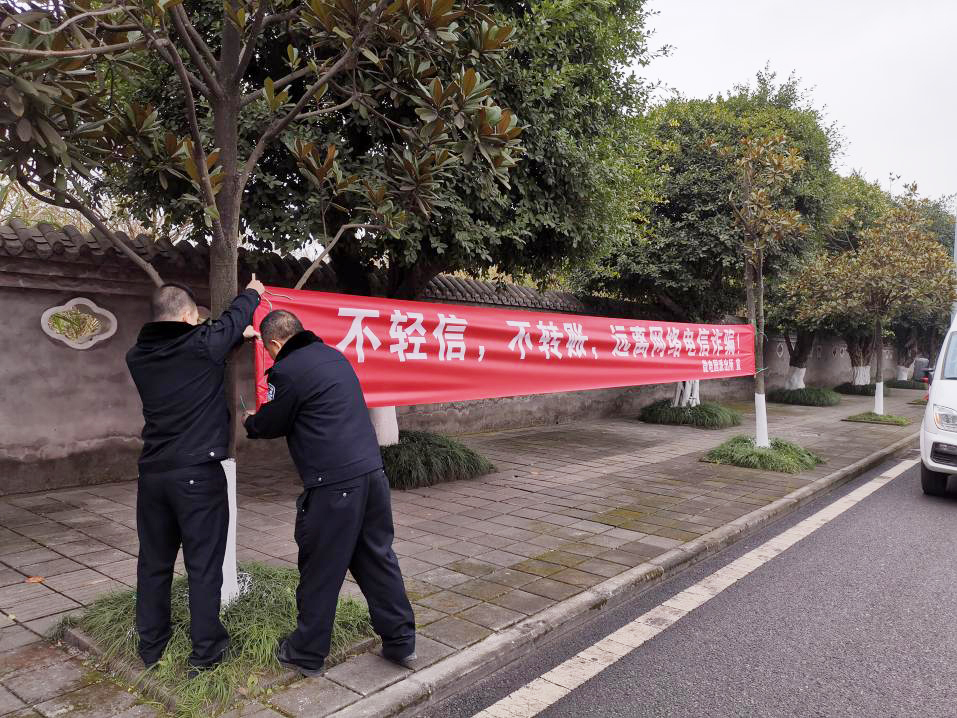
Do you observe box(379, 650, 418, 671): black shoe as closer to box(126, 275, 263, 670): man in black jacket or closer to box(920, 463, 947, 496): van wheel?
box(126, 275, 263, 670): man in black jacket

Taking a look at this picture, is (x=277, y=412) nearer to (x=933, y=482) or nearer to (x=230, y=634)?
(x=230, y=634)

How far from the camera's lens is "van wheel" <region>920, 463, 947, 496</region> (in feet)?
25.4

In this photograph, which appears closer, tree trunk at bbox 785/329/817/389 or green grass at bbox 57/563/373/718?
green grass at bbox 57/563/373/718

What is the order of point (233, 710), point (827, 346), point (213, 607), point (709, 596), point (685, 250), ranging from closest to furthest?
point (233, 710) < point (213, 607) < point (709, 596) < point (685, 250) < point (827, 346)

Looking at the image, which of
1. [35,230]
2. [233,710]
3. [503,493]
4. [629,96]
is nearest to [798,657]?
[233,710]

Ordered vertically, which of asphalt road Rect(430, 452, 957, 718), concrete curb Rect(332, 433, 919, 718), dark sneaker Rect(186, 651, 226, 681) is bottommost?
asphalt road Rect(430, 452, 957, 718)

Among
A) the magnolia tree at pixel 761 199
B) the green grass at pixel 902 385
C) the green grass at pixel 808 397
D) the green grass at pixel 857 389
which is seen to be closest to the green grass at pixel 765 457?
the magnolia tree at pixel 761 199

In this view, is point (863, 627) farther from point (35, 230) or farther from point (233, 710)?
point (35, 230)

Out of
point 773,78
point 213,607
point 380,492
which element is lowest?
point 213,607

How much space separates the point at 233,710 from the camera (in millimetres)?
2926

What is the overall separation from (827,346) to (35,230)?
1035 inches

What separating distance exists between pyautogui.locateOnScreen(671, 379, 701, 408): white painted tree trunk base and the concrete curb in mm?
7556

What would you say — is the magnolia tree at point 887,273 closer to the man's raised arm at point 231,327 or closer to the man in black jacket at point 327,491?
the man in black jacket at point 327,491

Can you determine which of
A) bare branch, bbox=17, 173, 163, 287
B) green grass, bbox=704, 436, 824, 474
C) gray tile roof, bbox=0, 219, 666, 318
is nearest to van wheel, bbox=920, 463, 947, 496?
green grass, bbox=704, 436, 824, 474
